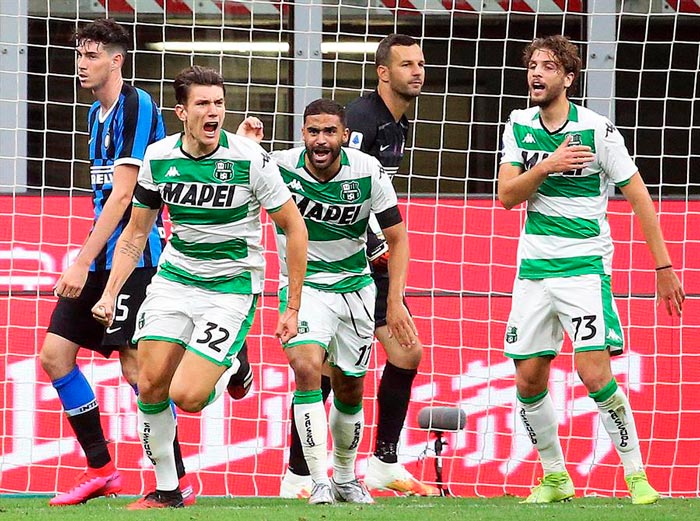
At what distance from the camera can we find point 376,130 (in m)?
6.90

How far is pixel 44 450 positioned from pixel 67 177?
1.66m

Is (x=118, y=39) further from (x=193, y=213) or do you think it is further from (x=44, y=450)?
(x=44, y=450)

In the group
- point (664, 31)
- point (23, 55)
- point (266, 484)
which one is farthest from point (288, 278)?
point (664, 31)

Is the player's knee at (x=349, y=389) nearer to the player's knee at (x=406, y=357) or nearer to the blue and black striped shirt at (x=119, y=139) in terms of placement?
the player's knee at (x=406, y=357)

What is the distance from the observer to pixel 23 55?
8.67 meters

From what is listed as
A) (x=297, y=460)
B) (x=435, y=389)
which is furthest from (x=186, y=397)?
(x=435, y=389)

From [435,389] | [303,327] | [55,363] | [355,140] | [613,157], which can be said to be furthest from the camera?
[435,389]

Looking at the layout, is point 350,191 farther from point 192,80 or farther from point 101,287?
point 101,287

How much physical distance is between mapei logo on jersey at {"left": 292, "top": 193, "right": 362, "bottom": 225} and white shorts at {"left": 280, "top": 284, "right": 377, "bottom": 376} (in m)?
0.32

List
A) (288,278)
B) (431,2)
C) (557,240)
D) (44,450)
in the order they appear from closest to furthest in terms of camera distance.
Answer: (288,278) → (557,240) → (44,450) → (431,2)

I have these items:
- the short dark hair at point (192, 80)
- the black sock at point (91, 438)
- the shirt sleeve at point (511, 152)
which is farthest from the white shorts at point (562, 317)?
the black sock at point (91, 438)

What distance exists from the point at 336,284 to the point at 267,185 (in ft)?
2.32

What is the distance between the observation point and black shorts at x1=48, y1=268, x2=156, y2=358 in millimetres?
6551

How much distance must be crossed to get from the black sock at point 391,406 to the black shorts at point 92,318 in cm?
127
